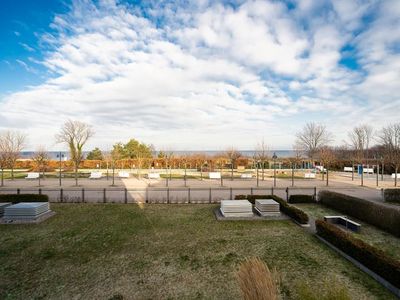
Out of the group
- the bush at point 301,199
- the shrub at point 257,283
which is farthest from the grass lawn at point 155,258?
the bush at point 301,199

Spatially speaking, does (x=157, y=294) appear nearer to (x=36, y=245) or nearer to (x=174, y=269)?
(x=174, y=269)

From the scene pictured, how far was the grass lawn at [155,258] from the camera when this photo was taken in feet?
19.1

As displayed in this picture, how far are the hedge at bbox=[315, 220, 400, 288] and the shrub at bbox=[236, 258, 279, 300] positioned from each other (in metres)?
4.19

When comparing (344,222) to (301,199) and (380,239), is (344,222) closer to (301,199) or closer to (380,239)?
(380,239)

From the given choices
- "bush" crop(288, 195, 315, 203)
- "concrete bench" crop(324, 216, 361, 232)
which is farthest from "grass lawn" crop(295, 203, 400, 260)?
"bush" crop(288, 195, 315, 203)

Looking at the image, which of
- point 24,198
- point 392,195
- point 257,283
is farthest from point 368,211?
point 24,198

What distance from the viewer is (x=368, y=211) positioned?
11055mm

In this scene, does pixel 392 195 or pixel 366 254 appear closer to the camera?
pixel 366 254

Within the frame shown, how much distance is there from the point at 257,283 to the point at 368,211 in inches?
404

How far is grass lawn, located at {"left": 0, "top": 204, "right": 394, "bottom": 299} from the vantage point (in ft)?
19.1

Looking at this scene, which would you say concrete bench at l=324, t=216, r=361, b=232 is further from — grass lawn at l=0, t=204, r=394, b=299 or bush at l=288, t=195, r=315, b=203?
bush at l=288, t=195, r=315, b=203

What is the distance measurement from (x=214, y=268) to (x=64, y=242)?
5.69m

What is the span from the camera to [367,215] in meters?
11.1

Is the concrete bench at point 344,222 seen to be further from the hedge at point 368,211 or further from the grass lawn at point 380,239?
the hedge at point 368,211
